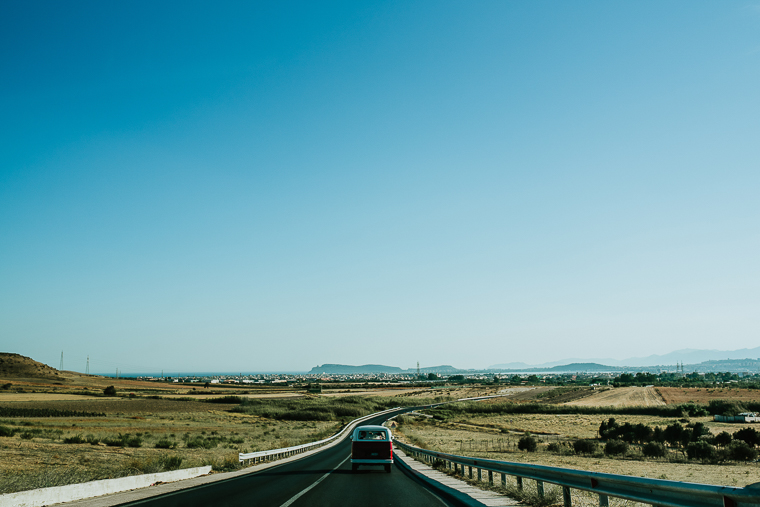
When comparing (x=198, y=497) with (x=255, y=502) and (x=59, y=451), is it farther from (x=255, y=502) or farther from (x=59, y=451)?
(x=59, y=451)

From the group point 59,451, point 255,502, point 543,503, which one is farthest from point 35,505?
point 59,451

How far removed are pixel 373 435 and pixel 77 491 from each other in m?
12.6

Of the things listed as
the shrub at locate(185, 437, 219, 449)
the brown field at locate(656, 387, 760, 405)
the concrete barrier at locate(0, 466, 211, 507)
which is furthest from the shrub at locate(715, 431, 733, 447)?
the brown field at locate(656, 387, 760, 405)

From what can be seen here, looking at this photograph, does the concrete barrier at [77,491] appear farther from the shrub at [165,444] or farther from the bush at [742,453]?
the bush at [742,453]

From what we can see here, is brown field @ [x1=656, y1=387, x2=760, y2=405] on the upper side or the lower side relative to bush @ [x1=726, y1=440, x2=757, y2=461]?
lower

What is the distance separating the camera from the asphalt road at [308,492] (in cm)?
1266

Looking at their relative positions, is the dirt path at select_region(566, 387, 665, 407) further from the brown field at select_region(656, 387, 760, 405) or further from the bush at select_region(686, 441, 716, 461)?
the bush at select_region(686, 441, 716, 461)

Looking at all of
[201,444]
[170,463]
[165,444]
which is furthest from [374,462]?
[165,444]

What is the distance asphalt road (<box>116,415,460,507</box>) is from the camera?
41.5ft

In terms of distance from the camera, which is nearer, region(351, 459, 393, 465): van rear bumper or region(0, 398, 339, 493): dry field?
region(0, 398, 339, 493): dry field

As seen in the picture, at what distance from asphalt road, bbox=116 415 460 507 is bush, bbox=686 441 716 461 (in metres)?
30.4

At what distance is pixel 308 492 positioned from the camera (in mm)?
14984

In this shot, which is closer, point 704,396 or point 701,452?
point 701,452

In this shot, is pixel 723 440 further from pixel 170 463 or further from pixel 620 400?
pixel 620 400
